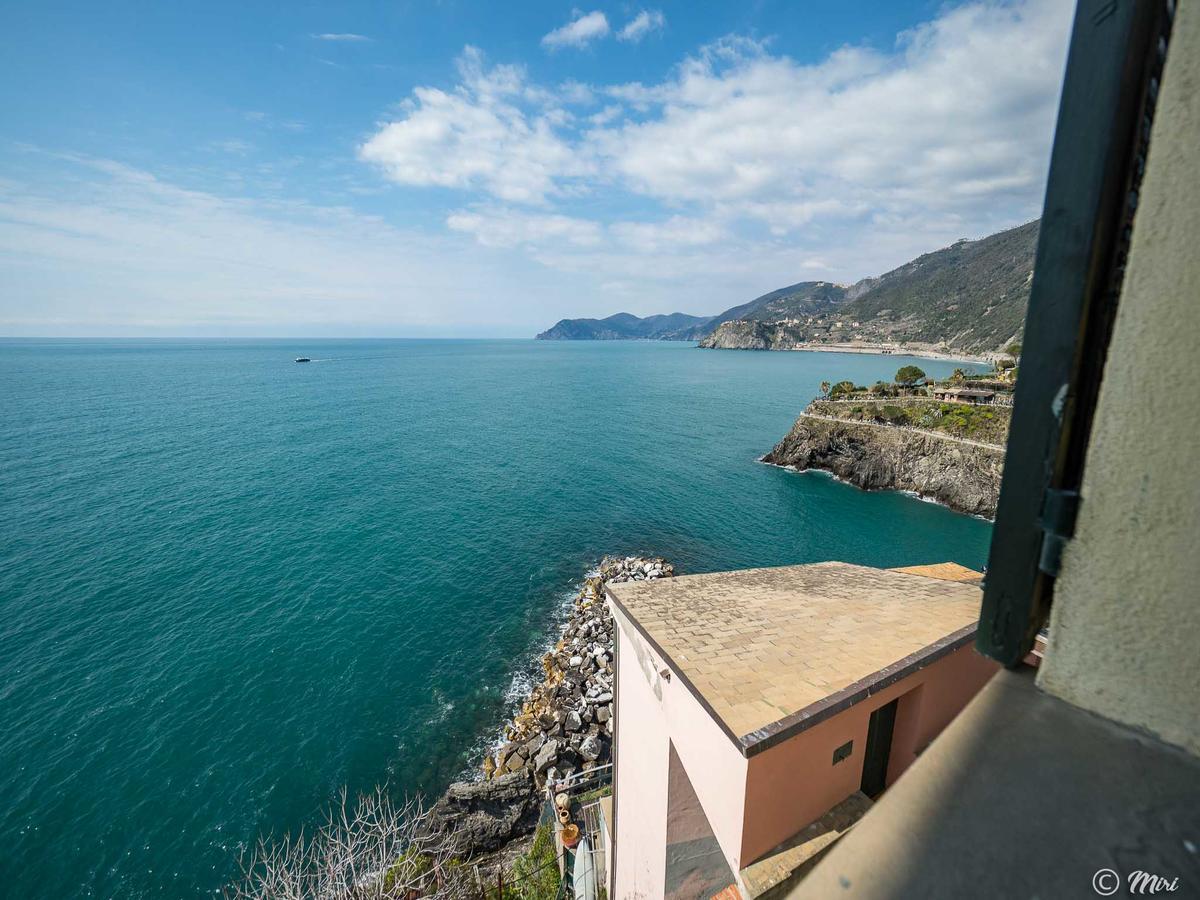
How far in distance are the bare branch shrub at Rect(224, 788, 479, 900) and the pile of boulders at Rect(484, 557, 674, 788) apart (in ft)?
9.78

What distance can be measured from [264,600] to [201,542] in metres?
9.12

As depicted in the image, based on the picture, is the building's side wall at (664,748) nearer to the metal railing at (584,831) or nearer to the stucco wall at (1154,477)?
the metal railing at (584,831)

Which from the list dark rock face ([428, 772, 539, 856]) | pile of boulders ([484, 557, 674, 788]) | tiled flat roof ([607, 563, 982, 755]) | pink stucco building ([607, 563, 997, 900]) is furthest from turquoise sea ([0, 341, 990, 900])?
tiled flat roof ([607, 563, 982, 755])

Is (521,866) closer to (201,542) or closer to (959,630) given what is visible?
(959,630)

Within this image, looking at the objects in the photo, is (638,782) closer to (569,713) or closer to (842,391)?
(569,713)

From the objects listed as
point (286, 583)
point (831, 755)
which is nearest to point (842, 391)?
point (286, 583)

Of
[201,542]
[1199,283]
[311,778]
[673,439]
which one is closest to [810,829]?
[1199,283]

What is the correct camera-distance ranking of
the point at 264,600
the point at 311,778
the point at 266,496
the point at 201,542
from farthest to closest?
the point at 266,496, the point at 201,542, the point at 264,600, the point at 311,778

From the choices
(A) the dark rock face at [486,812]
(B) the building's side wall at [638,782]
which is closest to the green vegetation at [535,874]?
(A) the dark rock face at [486,812]

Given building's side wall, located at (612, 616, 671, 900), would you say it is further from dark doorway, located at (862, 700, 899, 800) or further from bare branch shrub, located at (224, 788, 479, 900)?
bare branch shrub, located at (224, 788, 479, 900)

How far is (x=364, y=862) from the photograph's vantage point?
1359cm

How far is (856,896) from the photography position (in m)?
1.27

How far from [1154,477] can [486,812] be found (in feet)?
62.3

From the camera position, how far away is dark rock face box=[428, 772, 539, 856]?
15.0 m
